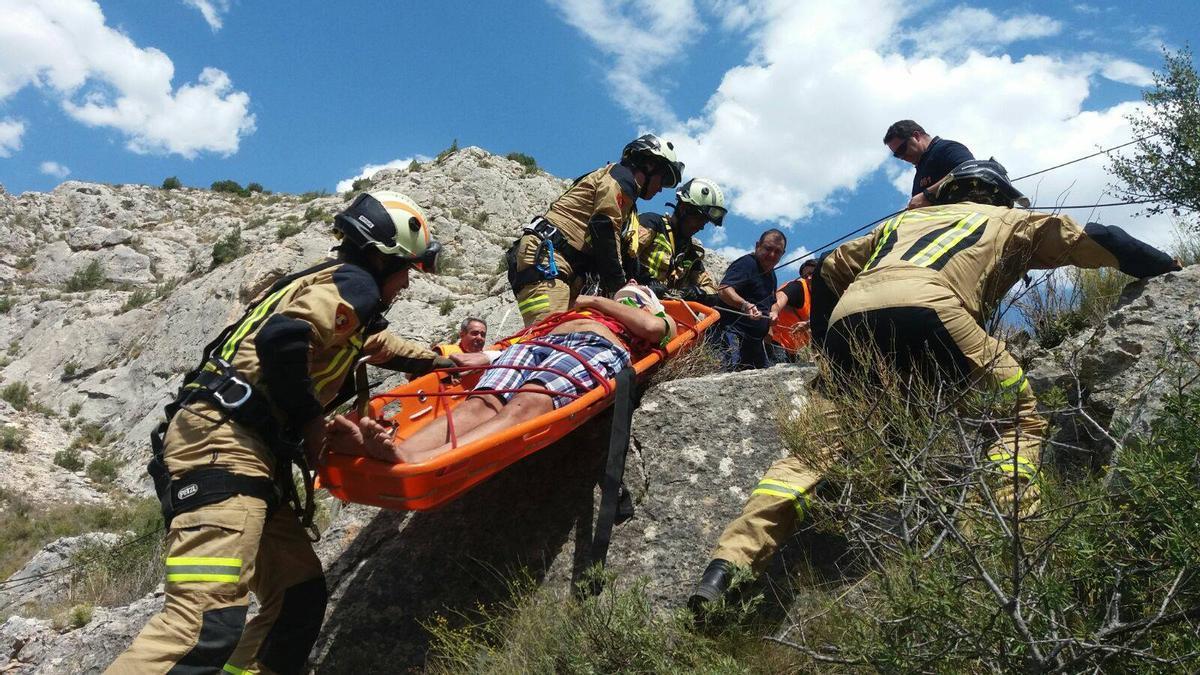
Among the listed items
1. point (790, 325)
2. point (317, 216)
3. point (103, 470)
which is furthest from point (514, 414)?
point (317, 216)

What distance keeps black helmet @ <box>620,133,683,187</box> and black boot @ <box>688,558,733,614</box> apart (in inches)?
146

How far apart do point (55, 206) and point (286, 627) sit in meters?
38.7

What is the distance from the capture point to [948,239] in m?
3.56

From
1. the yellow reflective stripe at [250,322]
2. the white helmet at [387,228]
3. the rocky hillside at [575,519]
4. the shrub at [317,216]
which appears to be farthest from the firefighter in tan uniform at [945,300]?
the shrub at [317,216]

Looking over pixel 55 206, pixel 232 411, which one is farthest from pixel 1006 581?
pixel 55 206

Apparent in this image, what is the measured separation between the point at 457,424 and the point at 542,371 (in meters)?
0.52

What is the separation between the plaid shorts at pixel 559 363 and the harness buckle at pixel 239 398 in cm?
124

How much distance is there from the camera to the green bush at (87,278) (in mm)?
27312

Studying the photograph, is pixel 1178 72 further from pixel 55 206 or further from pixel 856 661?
pixel 55 206

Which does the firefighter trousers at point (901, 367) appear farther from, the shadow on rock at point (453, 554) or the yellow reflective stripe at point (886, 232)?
the shadow on rock at point (453, 554)

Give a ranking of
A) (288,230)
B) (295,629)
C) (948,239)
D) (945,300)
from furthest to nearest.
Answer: (288,230) < (948,239) < (295,629) < (945,300)

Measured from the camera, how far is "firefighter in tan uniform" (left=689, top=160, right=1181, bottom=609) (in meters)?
3.12

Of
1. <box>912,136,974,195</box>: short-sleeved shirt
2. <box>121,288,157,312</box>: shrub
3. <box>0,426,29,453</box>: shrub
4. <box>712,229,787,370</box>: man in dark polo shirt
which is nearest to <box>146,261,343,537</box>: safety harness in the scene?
<box>712,229,787,370</box>: man in dark polo shirt

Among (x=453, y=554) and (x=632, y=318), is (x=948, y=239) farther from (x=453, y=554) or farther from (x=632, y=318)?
(x=453, y=554)
